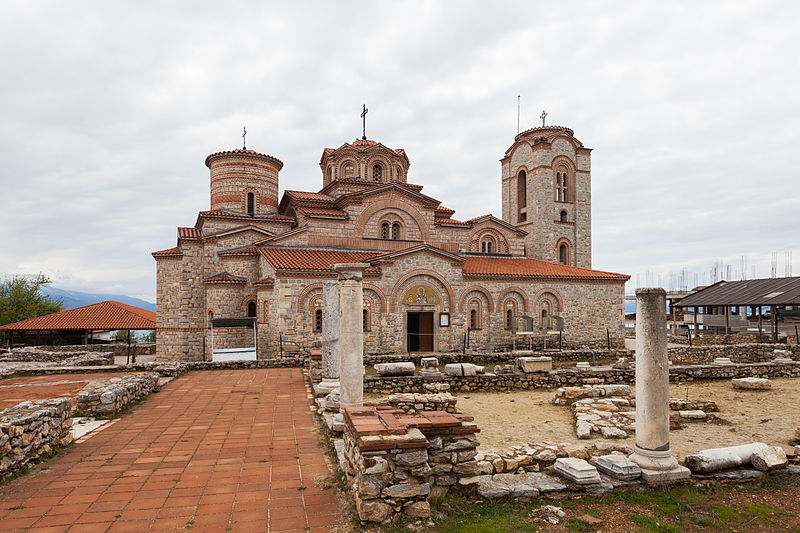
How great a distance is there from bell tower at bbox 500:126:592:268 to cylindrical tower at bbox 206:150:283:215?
14598 mm

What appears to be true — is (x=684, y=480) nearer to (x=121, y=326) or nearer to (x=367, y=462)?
(x=367, y=462)

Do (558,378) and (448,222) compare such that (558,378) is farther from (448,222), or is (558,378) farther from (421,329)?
(448,222)

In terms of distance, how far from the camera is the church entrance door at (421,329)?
20219mm

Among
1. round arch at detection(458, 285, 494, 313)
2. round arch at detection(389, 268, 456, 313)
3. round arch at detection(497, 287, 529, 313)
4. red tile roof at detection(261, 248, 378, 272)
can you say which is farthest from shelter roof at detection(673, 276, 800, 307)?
red tile roof at detection(261, 248, 378, 272)

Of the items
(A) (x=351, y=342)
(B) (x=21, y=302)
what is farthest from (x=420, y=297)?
(B) (x=21, y=302)

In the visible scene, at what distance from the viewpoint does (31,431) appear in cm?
567

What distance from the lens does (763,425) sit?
8.98 metres

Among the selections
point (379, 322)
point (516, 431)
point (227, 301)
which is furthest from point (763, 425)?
point (227, 301)

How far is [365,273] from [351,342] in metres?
11.9

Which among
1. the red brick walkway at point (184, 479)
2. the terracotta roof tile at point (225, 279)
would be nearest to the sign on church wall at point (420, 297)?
the terracotta roof tile at point (225, 279)

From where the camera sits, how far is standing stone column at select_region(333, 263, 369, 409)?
7301mm

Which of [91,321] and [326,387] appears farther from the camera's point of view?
[91,321]

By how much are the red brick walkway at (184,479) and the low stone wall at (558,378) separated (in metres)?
4.25

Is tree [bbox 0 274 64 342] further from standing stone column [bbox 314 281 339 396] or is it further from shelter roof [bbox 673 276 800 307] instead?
shelter roof [bbox 673 276 800 307]
